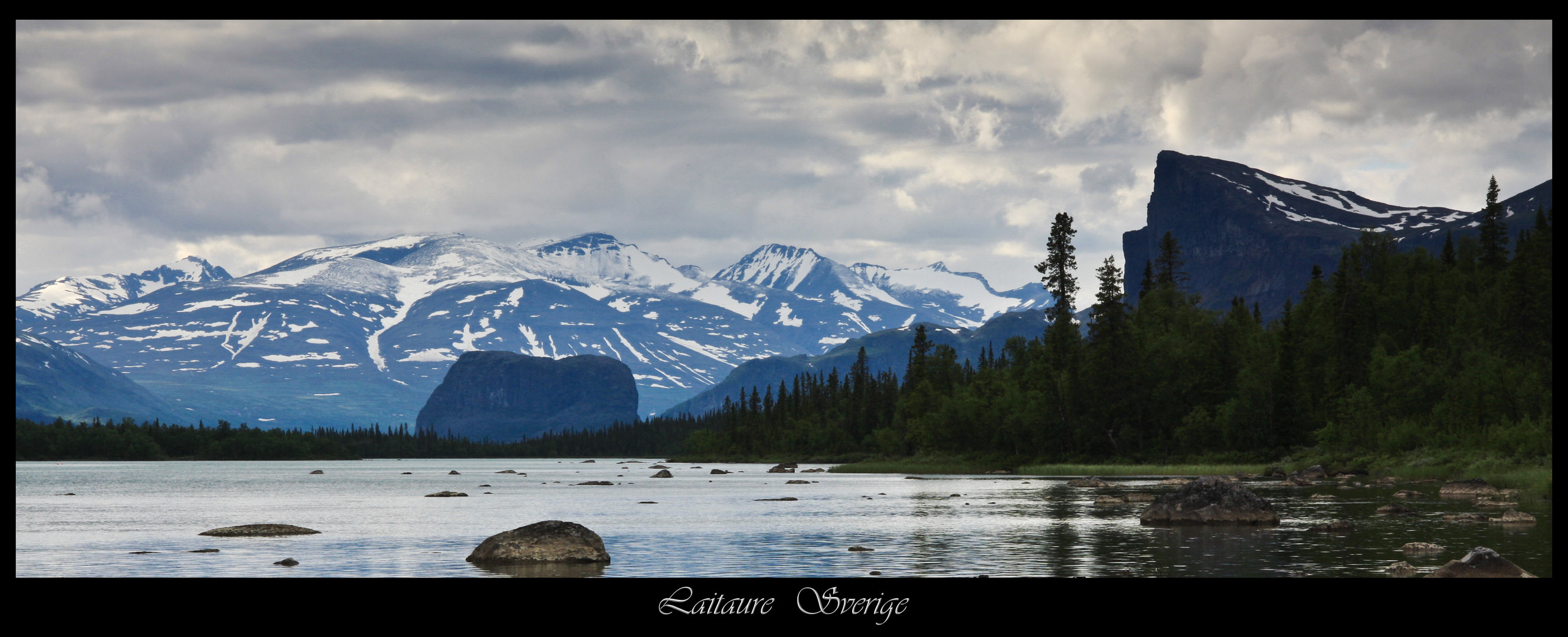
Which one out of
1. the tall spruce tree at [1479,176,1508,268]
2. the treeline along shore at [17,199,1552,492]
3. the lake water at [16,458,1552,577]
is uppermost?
the tall spruce tree at [1479,176,1508,268]

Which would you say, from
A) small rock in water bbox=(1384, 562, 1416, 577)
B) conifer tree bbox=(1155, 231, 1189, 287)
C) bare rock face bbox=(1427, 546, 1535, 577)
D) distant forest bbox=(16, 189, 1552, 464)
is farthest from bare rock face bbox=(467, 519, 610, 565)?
conifer tree bbox=(1155, 231, 1189, 287)

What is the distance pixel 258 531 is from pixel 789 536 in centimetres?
2509

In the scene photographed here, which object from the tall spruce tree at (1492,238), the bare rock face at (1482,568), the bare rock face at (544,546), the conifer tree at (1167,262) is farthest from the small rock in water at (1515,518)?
the conifer tree at (1167,262)

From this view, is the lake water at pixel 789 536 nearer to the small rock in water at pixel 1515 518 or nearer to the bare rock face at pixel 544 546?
the small rock in water at pixel 1515 518

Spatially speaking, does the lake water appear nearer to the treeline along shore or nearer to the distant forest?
the treeline along shore

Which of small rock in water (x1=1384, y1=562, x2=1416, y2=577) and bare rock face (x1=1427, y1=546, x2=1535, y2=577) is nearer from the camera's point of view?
bare rock face (x1=1427, y1=546, x2=1535, y2=577)

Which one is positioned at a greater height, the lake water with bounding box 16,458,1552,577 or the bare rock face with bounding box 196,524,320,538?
the bare rock face with bounding box 196,524,320,538

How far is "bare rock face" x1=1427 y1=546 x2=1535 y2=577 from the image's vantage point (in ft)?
105

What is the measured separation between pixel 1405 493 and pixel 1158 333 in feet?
281

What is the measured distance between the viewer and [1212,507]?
5644 centimetres

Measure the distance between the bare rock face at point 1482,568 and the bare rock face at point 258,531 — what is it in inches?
1901

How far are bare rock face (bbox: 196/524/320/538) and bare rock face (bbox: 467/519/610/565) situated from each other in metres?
19.7
